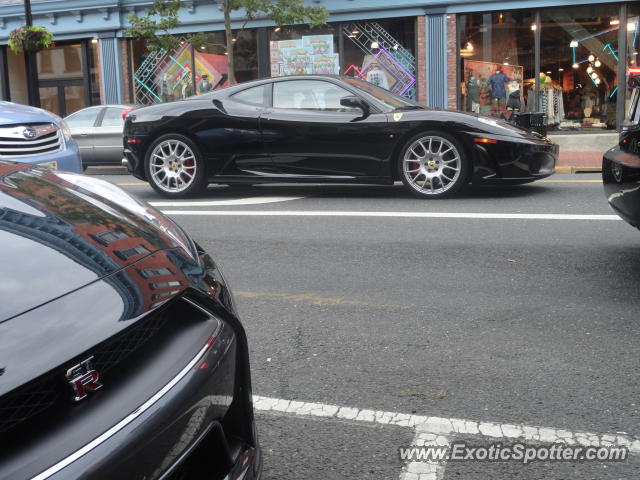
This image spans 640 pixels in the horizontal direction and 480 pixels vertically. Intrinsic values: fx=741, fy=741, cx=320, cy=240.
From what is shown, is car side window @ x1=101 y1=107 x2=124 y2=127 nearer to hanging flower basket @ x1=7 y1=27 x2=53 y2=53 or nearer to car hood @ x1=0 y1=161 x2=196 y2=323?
hanging flower basket @ x1=7 y1=27 x2=53 y2=53

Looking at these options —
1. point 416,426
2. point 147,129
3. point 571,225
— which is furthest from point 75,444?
point 147,129

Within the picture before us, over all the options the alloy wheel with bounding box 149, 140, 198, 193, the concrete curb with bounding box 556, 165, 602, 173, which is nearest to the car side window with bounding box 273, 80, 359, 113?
the alloy wheel with bounding box 149, 140, 198, 193

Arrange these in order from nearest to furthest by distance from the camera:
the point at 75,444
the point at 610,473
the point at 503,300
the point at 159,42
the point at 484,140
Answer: the point at 75,444 → the point at 610,473 → the point at 503,300 → the point at 484,140 → the point at 159,42

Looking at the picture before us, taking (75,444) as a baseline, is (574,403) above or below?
below

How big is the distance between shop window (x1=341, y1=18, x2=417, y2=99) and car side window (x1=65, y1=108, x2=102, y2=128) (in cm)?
675

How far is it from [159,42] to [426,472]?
1634 cm

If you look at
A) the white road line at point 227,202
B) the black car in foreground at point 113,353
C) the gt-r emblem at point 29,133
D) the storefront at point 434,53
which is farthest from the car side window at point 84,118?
the black car in foreground at point 113,353

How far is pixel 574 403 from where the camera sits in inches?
122

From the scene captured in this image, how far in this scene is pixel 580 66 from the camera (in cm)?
1733

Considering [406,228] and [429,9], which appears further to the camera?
[429,9]

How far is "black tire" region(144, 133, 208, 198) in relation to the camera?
8.96 meters

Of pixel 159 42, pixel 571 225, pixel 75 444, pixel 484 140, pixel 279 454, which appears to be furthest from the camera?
pixel 159 42

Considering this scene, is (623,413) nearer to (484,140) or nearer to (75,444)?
(75,444)

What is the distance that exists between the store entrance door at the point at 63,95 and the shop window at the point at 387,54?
8.39 metres
